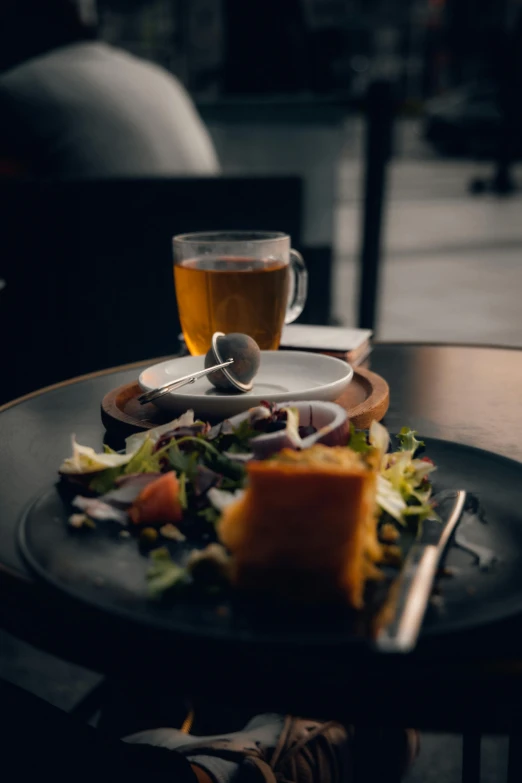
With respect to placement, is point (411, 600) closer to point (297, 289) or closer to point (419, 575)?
point (419, 575)

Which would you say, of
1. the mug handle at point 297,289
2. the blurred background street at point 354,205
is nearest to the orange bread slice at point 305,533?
the mug handle at point 297,289

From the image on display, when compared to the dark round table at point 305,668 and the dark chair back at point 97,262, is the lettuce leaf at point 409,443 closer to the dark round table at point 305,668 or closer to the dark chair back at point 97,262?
the dark round table at point 305,668

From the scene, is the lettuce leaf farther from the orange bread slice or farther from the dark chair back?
the dark chair back

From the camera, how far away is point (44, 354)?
2682mm

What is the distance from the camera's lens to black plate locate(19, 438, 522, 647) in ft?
2.01

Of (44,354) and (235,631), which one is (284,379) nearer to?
(235,631)

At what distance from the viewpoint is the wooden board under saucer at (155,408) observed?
109cm

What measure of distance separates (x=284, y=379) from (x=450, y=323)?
436 centimetres

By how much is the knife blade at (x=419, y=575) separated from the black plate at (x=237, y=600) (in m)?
0.01

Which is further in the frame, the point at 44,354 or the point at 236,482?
the point at 44,354


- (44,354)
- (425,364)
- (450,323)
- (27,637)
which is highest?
(27,637)

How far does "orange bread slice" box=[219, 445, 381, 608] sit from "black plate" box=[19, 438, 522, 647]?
0.02 metres

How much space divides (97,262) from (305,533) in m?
2.13

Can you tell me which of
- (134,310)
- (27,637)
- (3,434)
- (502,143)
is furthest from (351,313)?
(502,143)
